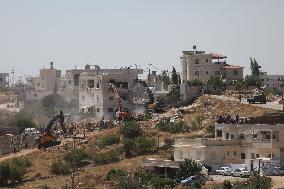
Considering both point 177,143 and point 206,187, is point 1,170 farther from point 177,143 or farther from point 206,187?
point 206,187

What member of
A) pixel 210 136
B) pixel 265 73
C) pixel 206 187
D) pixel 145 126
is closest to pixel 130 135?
pixel 145 126

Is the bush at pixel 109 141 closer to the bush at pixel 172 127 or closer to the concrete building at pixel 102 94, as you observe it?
the bush at pixel 172 127

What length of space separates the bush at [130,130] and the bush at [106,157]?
13.6 feet

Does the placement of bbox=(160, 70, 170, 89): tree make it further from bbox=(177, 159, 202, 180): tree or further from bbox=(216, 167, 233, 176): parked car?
bbox=(177, 159, 202, 180): tree

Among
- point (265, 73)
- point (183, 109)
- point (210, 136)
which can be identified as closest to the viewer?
point (210, 136)

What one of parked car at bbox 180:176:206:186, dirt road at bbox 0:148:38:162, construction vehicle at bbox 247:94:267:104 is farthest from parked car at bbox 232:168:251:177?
dirt road at bbox 0:148:38:162

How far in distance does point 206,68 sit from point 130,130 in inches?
1266

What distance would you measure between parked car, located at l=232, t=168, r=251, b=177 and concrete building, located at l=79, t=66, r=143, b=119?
2803 cm

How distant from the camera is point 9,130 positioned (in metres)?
72.8

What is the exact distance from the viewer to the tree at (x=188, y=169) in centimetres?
4425

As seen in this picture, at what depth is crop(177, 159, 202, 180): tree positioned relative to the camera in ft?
145

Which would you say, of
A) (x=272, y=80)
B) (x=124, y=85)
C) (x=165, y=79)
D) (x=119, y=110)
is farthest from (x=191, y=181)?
(x=272, y=80)

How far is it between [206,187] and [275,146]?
7781 mm

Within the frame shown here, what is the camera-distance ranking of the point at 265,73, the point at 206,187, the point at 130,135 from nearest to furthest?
the point at 206,187 < the point at 130,135 < the point at 265,73
